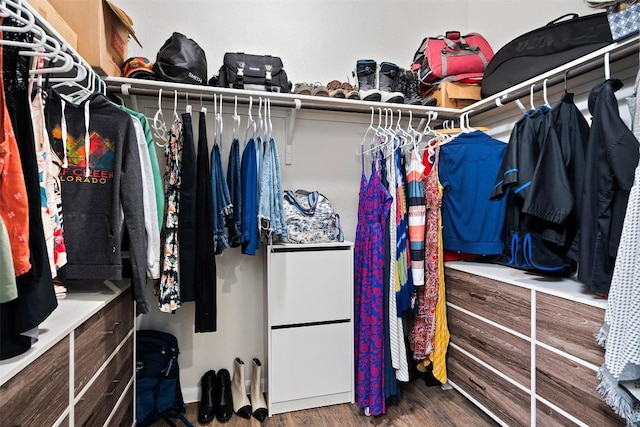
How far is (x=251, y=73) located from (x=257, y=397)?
1.79m

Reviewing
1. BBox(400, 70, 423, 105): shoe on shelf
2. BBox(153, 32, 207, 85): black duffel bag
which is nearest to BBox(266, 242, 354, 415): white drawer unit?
BBox(153, 32, 207, 85): black duffel bag

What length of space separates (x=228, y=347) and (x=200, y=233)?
846 millimetres

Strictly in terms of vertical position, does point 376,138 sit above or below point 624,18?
below

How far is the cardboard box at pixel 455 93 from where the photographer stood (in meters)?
2.04

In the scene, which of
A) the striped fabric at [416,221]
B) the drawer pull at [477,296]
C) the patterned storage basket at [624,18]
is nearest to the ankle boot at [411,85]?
the striped fabric at [416,221]

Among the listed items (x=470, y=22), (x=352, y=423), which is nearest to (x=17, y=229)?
(x=352, y=423)

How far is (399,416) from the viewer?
1782mm

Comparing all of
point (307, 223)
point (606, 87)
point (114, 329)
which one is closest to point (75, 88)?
point (114, 329)

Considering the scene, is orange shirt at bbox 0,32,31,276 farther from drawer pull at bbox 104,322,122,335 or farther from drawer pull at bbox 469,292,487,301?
drawer pull at bbox 469,292,487,301

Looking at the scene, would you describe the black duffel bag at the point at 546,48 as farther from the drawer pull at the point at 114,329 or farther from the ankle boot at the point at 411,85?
the drawer pull at the point at 114,329

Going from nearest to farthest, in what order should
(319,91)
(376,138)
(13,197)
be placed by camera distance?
(13,197) → (319,91) → (376,138)

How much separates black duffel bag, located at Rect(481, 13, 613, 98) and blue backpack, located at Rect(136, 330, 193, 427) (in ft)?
7.67

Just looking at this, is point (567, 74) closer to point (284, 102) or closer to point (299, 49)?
point (284, 102)

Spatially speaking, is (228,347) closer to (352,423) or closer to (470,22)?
(352,423)
